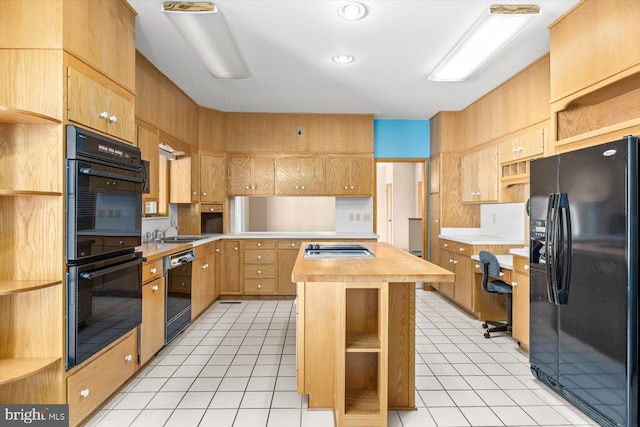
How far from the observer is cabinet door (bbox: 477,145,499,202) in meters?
4.06

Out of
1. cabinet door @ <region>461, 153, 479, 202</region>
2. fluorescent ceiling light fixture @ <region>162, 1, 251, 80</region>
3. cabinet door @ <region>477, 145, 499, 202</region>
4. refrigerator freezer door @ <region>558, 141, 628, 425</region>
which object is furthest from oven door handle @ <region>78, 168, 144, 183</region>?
cabinet door @ <region>461, 153, 479, 202</region>

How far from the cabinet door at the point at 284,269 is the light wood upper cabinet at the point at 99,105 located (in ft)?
9.04

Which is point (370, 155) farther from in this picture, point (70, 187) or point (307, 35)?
point (70, 187)

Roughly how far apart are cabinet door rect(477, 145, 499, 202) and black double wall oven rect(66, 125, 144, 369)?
370cm

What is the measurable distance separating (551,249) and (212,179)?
4.14m

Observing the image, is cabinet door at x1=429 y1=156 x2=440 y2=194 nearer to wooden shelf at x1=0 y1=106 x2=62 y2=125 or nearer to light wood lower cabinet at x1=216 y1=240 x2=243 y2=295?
light wood lower cabinet at x1=216 y1=240 x2=243 y2=295

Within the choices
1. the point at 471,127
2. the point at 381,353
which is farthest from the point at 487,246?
the point at 381,353

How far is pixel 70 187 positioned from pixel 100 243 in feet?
1.27

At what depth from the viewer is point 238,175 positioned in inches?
201

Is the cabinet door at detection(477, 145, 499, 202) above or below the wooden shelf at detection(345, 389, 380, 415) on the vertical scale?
above

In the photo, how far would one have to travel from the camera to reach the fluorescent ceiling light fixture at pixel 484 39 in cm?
245

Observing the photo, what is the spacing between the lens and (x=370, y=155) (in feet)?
16.9

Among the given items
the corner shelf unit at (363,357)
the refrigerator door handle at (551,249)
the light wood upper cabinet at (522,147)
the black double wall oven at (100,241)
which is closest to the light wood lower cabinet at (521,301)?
the refrigerator door handle at (551,249)

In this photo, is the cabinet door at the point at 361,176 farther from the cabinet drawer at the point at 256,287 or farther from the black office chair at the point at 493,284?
the black office chair at the point at 493,284
